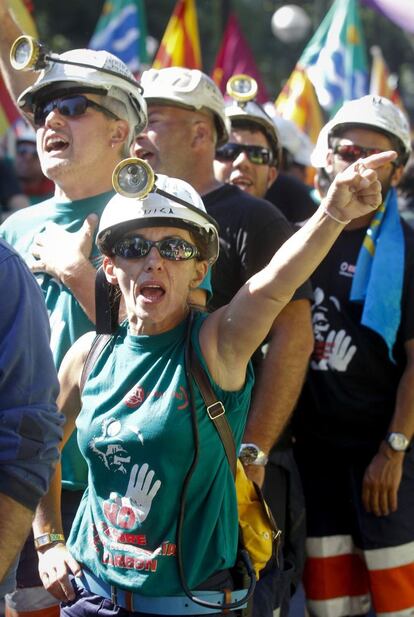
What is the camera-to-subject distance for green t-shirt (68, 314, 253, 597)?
3.03 metres

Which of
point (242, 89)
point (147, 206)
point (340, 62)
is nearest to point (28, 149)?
point (340, 62)

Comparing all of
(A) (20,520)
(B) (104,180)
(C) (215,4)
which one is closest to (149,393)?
(A) (20,520)

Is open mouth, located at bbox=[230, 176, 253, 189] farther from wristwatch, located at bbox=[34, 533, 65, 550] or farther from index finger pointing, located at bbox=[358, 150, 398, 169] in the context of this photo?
index finger pointing, located at bbox=[358, 150, 398, 169]

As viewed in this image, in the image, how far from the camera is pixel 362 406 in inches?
179

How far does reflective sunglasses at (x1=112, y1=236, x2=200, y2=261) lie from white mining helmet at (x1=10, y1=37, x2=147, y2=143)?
906mm

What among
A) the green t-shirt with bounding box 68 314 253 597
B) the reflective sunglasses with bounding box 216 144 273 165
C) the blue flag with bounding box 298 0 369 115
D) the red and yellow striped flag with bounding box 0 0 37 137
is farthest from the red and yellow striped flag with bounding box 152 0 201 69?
the green t-shirt with bounding box 68 314 253 597

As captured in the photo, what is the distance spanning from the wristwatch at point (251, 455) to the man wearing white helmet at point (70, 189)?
54 centimetres

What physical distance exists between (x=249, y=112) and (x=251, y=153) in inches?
8.1

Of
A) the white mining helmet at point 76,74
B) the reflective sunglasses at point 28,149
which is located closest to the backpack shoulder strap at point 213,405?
the white mining helmet at point 76,74

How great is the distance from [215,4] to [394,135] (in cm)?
2834

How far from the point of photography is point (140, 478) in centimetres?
305

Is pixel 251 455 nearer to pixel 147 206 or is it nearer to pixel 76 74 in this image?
pixel 147 206

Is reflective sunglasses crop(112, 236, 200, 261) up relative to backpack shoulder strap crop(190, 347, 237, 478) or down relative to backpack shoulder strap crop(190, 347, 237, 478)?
up

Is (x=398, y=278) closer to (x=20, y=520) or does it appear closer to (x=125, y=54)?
(x=20, y=520)
